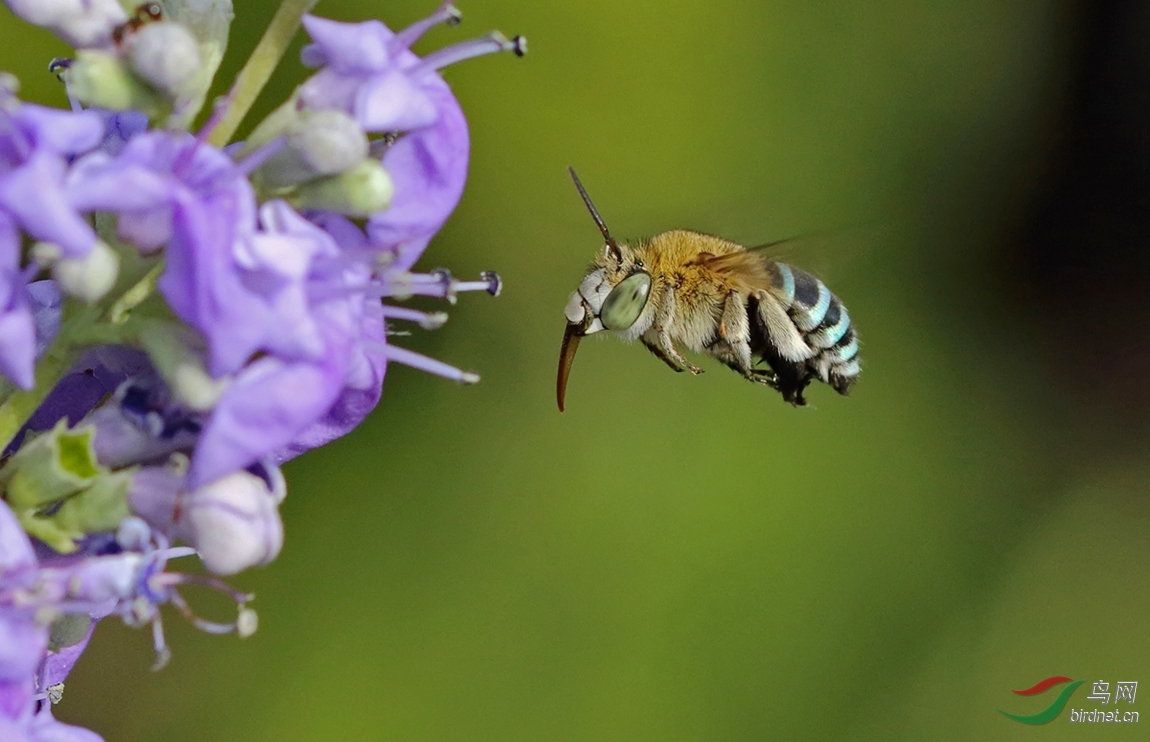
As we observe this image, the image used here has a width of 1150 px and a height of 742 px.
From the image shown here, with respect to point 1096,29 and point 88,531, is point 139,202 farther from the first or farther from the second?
point 1096,29

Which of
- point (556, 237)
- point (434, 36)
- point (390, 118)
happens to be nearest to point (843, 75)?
point (556, 237)

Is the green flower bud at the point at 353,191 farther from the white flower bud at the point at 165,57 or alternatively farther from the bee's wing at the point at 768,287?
the bee's wing at the point at 768,287

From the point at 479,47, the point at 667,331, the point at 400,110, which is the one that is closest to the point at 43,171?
the point at 400,110

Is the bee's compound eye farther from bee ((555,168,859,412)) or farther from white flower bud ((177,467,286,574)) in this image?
white flower bud ((177,467,286,574))

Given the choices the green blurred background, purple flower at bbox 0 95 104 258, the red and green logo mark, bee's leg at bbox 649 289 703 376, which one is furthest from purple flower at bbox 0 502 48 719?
the red and green logo mark

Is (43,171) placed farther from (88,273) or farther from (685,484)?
(685,484)

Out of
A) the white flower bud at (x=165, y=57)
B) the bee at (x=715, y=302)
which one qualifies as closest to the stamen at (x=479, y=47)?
the white flower bud at (x=165, y=57)
